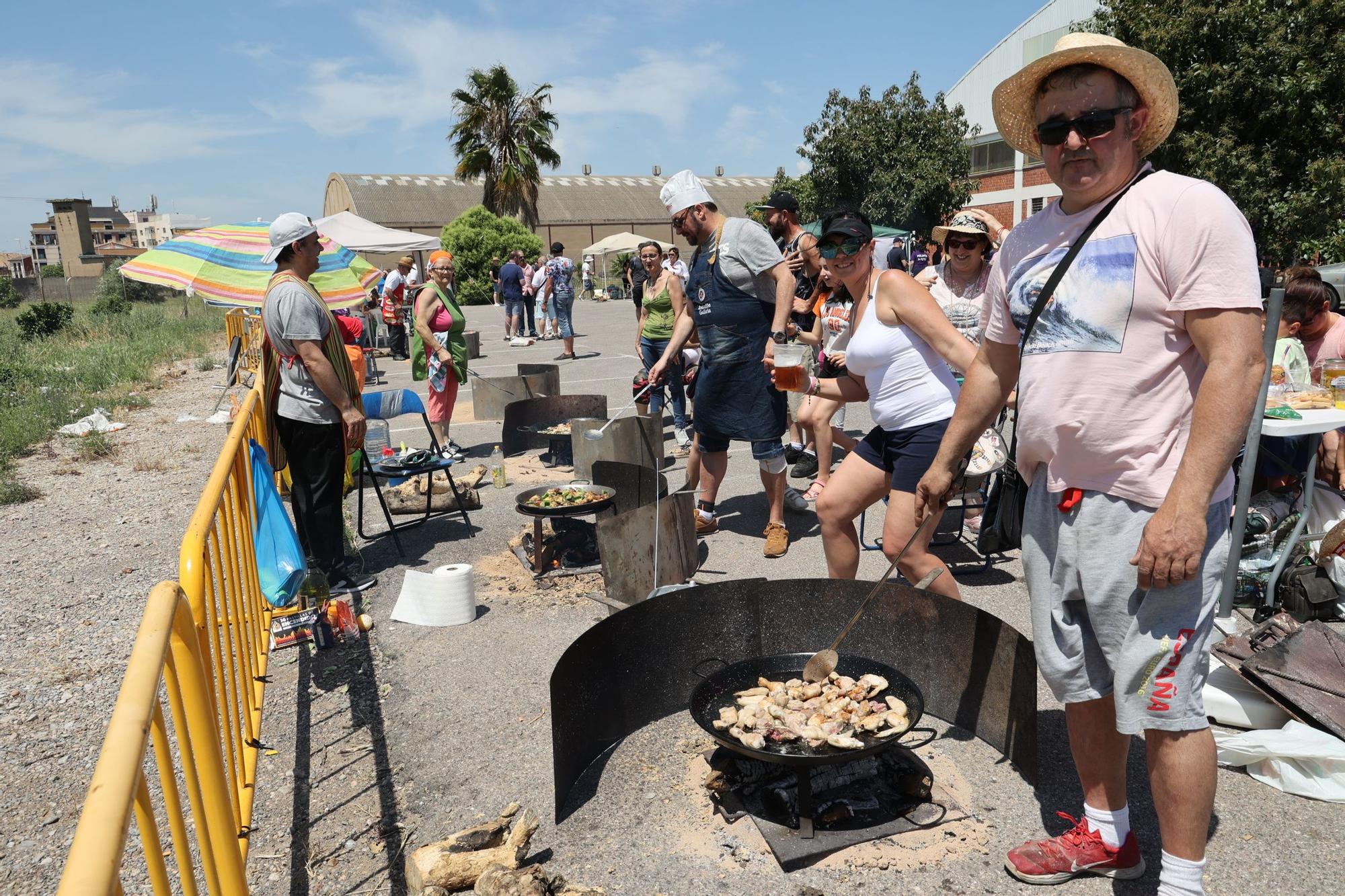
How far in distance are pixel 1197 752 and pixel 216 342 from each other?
27.2 meters

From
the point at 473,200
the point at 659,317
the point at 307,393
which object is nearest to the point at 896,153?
the point at 659,317

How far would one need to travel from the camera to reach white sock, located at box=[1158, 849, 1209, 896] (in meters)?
2.28

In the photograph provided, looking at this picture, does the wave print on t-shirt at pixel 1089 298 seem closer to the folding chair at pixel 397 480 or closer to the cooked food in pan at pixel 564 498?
the cooked food in pan at pixel 564 498

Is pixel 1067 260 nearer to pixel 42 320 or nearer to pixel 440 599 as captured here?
pixel 440 599

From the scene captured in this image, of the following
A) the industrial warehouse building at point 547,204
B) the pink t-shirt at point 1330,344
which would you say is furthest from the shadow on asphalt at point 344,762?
the industrial warehouse building at point 547,204

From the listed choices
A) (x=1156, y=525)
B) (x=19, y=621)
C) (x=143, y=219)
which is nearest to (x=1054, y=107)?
(x=1156, y=525)

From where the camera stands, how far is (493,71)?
4062cm

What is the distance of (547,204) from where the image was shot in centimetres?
5734

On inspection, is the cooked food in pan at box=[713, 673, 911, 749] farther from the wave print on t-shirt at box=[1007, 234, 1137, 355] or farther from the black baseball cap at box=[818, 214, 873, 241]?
the black baseball cap at box=[818, 214, 873, 241]

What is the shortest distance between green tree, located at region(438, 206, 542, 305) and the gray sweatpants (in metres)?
35.5

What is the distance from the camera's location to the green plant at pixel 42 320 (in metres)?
25.2

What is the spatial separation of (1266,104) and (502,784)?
1852cm

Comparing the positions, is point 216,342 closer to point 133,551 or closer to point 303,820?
point 133,551

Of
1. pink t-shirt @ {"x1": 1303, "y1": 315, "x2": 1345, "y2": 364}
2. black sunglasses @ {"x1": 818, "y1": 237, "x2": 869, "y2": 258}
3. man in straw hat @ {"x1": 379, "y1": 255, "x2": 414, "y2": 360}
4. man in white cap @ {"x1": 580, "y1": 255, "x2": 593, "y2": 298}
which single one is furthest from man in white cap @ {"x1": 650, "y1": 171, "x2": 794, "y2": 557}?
man in white cap @ {"x1": 580, "y1": 255, "x2": 593, "y2": 298}
